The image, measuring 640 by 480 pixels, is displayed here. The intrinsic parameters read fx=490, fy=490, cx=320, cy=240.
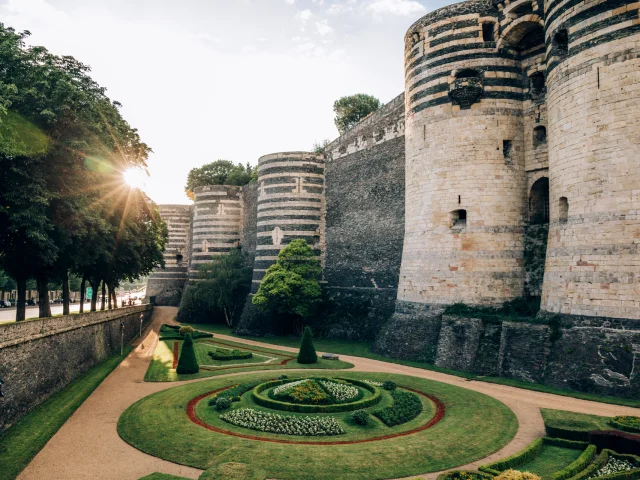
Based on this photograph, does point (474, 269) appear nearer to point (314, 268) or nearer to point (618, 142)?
point (618, 142)

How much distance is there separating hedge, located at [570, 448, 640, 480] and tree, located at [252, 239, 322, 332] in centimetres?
2718

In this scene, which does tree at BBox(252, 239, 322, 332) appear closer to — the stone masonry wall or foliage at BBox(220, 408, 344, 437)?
the stone masonry wall

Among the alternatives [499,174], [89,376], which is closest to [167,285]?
[89,376]

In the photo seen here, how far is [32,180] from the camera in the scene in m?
21.8

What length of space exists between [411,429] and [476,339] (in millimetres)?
9992

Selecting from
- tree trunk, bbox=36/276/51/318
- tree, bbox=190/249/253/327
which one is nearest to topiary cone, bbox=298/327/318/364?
tree trunk, bbox=36/276/51/318

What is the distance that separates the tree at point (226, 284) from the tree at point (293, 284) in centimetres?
800

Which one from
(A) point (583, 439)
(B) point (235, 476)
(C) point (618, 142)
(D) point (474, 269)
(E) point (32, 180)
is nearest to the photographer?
(B) point (235, 476)

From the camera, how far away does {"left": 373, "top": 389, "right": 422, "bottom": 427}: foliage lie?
57.1 feet

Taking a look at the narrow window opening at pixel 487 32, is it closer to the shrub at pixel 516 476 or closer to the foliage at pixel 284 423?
the foliage at pixel 284 423

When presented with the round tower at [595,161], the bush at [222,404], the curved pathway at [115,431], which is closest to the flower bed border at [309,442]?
the bush at [222,404]

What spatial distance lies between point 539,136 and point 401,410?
17.7m

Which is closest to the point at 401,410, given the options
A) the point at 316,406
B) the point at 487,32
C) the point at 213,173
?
the point at 316,406

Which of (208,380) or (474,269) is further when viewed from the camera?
(474,269)
